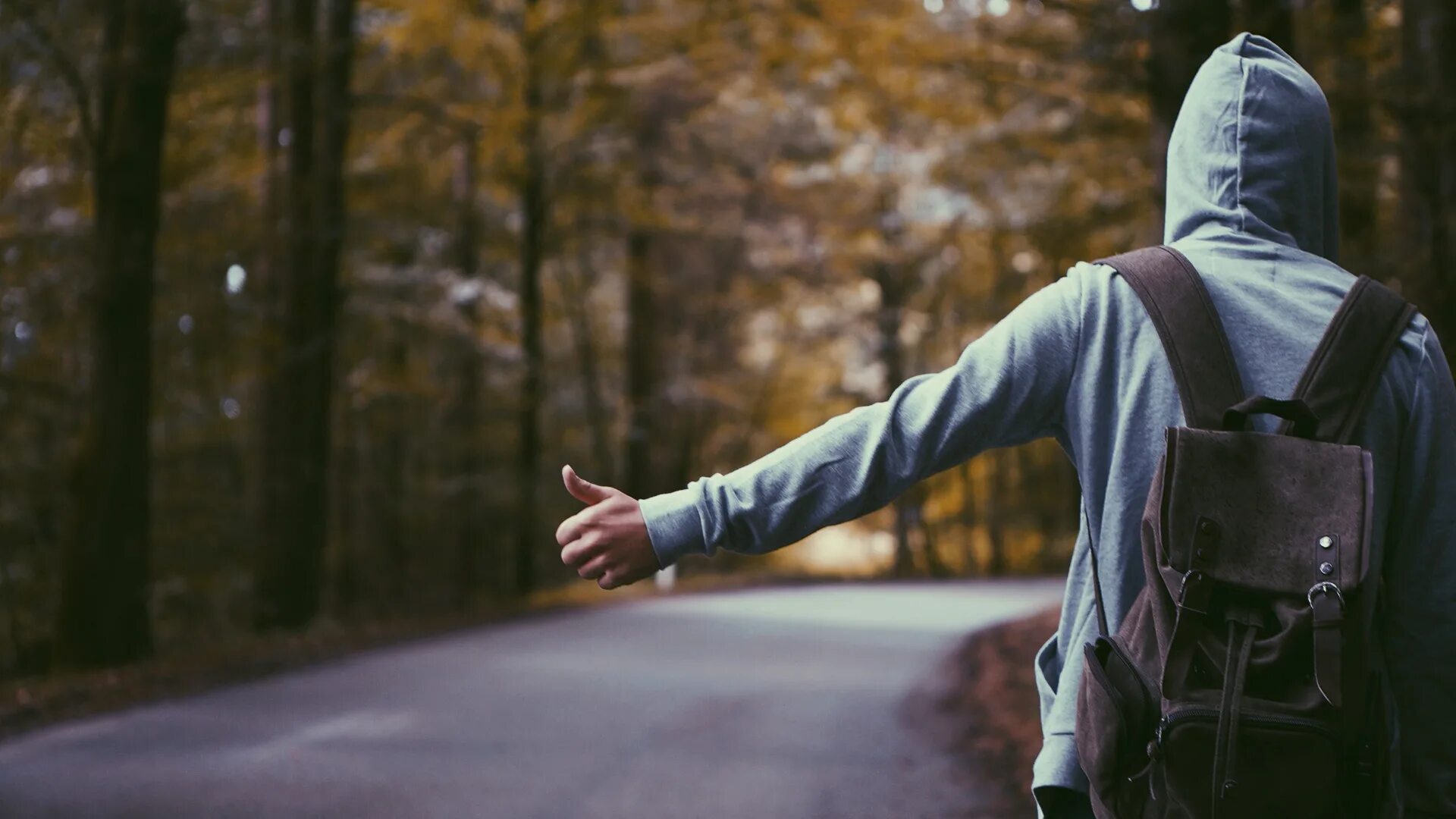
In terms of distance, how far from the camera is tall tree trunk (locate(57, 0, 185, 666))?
11156mm

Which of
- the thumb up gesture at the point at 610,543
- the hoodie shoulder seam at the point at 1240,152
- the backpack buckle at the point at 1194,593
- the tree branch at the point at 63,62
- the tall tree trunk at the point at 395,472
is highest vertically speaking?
the tree branch at the point at 63,62

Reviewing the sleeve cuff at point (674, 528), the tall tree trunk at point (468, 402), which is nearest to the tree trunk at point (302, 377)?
the tall tree trunk at point (468, 402)

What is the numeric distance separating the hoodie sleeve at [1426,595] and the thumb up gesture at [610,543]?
111 centimetres

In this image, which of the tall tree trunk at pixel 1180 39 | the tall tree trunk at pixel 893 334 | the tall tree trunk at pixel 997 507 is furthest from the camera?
the tall tree trunk at pixel 997 507

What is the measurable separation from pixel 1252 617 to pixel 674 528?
0.83 meters

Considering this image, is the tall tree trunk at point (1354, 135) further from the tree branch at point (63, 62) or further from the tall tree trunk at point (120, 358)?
the tree branch at point (63, 62)

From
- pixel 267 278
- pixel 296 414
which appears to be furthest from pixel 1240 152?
pixel 267 278

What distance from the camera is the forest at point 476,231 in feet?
36.4

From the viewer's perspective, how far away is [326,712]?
29.9 feet

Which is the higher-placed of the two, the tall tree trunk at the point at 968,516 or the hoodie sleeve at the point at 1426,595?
the hoodie sleeve at the point at 1426,595

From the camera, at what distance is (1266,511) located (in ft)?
6.97

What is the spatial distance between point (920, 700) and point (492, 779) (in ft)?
12.3

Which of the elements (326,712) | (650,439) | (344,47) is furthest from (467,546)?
(326,712)

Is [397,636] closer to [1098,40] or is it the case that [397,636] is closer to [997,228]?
[1098,40]
